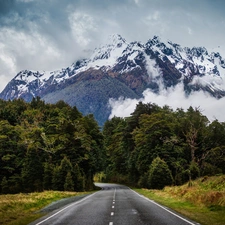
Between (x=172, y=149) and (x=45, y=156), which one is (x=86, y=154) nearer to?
(x=45, y=156)

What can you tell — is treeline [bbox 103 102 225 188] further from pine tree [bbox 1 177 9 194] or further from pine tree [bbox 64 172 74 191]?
pine tree [bbox 1 177 9 194]

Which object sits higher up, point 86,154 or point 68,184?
point 86,154

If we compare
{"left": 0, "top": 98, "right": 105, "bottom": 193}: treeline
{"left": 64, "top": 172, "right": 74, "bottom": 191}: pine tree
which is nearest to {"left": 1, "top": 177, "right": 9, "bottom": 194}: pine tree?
{"left": 0, "top": 98, "right": 105, "bottom": 193}: treeline

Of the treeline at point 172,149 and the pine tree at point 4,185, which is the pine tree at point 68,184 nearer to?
the treeline at point 172,149

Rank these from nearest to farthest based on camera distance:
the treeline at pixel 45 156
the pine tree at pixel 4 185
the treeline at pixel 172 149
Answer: the treeline at pixel 172 149 → the treeline at pixel 45 156 → the pine tree at pixel 4 185

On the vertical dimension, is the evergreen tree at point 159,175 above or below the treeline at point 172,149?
below

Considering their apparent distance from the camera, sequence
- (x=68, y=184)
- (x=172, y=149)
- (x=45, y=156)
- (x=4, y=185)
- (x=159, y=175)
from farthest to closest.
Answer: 1. (x=45, y=156)
2. (x=4, y=185)
3. (x=172, y=149)
4. (x=68, y=184)
5. (x=159, y=175)

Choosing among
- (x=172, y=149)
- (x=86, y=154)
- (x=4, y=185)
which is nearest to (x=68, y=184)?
(x=86, y=154)

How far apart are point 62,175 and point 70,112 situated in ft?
104

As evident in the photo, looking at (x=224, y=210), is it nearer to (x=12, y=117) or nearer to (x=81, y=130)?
(x=81, y=130)

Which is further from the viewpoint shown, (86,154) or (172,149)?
(86,154)

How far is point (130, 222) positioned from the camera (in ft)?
54.8

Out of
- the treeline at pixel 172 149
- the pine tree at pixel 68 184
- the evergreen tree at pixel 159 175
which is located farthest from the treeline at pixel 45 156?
the evergreen tree at pixel 159 175

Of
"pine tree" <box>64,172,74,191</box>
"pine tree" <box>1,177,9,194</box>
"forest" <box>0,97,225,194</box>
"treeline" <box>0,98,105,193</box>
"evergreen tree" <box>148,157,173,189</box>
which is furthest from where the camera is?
"pine tree" <box>1,177,9,194</box>
